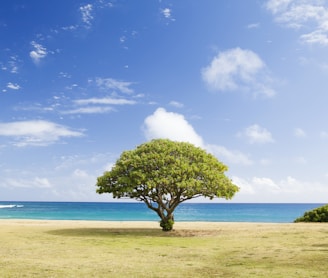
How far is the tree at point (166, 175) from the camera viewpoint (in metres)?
38.9

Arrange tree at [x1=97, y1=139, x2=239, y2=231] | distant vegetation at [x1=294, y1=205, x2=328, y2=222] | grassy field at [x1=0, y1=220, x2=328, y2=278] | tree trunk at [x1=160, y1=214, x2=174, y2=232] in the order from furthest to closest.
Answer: distant vegetation at [x1=294, y1=205, x2=328, y2=222] → tree trunk at [x1=160, y1=214, x2=174, y2=232] → tree at [x1=97, y1=139, x2=239, y2=231] → grassy field at [x1=0, y1=220, x2=328, y2=278]

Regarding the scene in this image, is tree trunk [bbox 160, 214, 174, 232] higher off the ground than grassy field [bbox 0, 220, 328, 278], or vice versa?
tree trunk [bbox 160, 214, 174, 232]

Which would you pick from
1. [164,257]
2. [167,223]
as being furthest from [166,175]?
[164,257]

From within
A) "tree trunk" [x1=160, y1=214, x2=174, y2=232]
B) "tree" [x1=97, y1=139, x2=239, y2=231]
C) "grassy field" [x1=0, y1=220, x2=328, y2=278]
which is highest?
"tree" [x1=97, y1=139, x2=239, y2=231]

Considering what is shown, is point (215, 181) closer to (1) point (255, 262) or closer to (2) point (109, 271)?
(1) point (255, 262)

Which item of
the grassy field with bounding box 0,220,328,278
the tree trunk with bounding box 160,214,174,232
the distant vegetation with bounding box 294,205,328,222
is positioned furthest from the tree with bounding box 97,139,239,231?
the distant vegetation with bounding box 294,205,328,222

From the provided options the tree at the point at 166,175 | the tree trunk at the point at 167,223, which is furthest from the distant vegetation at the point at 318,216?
the tree trunk at the point at 167,223

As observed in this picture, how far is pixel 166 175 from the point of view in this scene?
39.0 meters

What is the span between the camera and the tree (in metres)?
38.9

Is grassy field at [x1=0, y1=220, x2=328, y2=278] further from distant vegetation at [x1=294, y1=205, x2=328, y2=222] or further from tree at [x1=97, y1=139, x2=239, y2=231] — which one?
distant vegetation at [x1=294, y1=205, x2=328, y2=222]

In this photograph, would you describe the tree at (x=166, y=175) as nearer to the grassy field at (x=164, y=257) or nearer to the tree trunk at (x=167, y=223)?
the tree trunk at (x=167, y=223)

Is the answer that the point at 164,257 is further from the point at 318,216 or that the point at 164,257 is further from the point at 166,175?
the point at 318,216

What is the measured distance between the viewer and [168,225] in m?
42.1

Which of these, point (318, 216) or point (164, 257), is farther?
point (318, 216)
